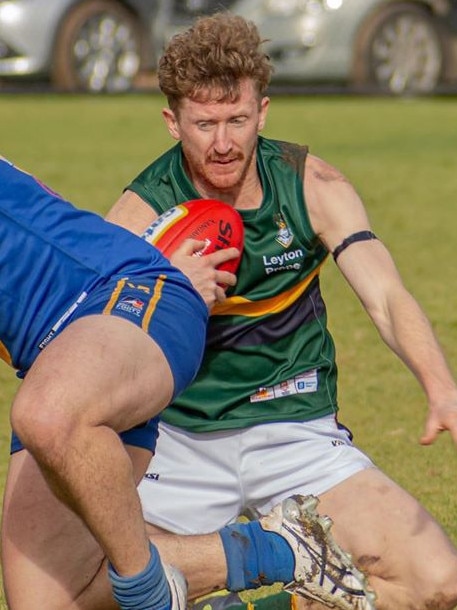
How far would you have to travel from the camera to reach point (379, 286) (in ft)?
17.0

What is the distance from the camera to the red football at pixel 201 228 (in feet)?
16.9

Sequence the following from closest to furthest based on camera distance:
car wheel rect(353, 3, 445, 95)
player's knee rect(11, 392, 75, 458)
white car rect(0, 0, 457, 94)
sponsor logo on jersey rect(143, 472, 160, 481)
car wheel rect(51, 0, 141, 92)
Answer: player's knee rect(11, 392, 75, 458) → sponsor logo on jersey rect(143, 472, 160, 481) → white car rect(0, 0, 457, 94) → car wheel rect(51, 0, 141, 92) → car wheel rect(353, 3, 445, 95)

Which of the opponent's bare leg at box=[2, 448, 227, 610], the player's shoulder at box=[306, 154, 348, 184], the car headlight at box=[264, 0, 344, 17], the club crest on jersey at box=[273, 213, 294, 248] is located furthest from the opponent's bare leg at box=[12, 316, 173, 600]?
the car headlight at box=[264, 0, 344, 17]

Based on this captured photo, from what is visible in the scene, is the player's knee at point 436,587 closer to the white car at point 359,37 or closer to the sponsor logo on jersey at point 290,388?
the sponsor logo on jersey at point 290,388

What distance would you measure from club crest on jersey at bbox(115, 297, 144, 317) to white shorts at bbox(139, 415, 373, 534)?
0.83m

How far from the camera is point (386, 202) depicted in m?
12.9

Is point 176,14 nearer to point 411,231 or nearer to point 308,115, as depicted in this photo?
point 308,115

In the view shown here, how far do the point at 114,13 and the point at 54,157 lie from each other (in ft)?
13.1

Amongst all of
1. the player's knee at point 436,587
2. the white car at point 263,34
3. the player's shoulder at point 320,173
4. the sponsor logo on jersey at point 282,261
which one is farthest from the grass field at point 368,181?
the player's shoulder at point 320,173

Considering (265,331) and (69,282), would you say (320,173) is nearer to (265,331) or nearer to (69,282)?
(265,331)

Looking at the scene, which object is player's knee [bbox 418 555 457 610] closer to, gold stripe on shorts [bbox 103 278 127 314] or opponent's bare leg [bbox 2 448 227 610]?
opponent's bare leg [bbox 2 448 227 610]

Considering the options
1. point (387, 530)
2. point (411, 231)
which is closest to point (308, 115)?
point (411, 231)

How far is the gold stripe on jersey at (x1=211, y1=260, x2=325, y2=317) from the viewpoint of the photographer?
5.30 metres

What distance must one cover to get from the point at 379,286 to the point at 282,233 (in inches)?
14.6
